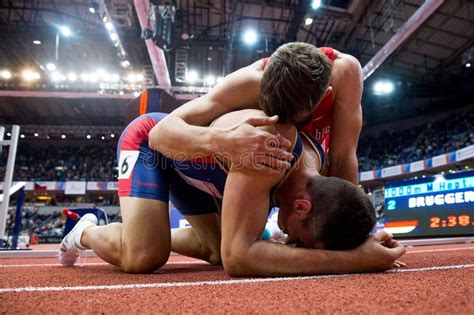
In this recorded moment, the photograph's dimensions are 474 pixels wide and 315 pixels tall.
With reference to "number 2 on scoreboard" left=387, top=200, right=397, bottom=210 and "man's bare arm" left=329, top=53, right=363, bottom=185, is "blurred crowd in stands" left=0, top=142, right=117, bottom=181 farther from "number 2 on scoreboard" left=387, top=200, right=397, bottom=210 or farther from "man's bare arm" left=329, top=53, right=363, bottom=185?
"man's bare arm" left=329, top=53, right=363, bottom=185

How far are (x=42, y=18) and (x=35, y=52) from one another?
2909mm

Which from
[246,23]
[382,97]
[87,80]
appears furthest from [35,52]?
[382,97]

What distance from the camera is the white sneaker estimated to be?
7.85 feet

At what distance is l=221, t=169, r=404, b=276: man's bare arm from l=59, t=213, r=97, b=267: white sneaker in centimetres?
127

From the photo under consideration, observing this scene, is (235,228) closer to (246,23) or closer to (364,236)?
(364,236)

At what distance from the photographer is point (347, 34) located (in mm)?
13258

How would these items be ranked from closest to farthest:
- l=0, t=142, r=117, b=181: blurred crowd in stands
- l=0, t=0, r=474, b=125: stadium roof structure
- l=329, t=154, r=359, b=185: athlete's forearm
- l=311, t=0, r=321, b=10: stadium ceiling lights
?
l=329, t=154, r=359, b=185: athlete's forearm → l=311, t=0, r=321, b=10: stadium ceiling lights → l=0, t=0, r=474, b=125: stadium roof structure → l=0, t=142, r=117, b=181: blurred crowd in stands

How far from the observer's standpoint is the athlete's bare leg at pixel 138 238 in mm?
2033

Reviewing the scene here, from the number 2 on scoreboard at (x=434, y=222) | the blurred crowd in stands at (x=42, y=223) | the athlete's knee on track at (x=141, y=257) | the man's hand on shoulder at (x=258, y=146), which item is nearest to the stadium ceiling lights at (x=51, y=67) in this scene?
the blurred crowd in stands at (x=42, y=223)

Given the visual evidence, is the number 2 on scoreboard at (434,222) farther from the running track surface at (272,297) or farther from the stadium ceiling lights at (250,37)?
the stadium ceiling lights at (250,37)

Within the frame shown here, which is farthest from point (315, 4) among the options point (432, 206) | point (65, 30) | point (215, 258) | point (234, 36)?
point (215, 258)

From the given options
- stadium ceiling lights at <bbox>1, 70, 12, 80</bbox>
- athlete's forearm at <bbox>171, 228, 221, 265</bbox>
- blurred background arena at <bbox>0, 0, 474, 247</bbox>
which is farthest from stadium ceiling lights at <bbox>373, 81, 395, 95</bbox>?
athlete's forearm at <bbox>171, 228, 221, 265</bbox>

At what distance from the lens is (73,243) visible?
2.42 metres

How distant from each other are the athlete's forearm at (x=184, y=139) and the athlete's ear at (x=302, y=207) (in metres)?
0.38
